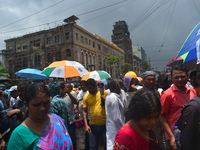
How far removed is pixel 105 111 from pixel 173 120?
1.44m

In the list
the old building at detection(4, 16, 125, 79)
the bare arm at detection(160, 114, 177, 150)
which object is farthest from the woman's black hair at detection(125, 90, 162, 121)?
the old building at detection(4, 16, 125, 79)

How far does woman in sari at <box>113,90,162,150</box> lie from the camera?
1.34 metres

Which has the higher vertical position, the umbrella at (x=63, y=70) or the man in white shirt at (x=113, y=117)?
the umbrella at (x=63, y=70)

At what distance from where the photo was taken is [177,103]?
247cm

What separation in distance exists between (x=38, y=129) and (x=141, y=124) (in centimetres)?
108

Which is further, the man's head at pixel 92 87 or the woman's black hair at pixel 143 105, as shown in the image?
the man's head at pixel 92 87

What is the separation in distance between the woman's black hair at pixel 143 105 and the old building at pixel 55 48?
28992 mm

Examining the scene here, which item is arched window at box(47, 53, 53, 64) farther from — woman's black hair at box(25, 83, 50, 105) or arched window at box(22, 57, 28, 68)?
woman's black hair at box(25, 83, 50, 105)

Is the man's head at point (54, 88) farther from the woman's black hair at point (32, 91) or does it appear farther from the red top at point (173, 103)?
the red top at point (173, 103)

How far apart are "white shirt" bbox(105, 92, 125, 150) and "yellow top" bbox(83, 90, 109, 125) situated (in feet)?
1.00

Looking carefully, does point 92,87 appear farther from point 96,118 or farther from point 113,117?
point 113,117

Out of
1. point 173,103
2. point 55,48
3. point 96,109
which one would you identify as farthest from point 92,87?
point 55,48

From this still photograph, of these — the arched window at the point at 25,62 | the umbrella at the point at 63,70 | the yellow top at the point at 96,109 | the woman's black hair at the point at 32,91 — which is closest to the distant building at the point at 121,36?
the arched window at the point at 25,62

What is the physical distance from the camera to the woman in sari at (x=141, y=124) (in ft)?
4.41
